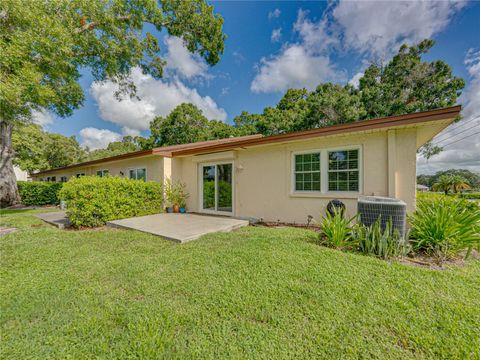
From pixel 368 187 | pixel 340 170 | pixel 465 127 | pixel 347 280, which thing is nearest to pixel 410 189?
pixel 368 187

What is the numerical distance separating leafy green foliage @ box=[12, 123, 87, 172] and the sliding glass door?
53.4 feet

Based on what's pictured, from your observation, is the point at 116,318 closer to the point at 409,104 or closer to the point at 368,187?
the point at 368,187

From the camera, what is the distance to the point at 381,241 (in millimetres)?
3682

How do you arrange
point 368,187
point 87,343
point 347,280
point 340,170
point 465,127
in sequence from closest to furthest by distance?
1. point 87,343
2. point 347,280
3. point 368,187
4. point 340,170
5. point 465,127

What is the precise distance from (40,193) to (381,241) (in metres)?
20.1

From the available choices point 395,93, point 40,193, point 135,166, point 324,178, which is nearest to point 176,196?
point 135,166

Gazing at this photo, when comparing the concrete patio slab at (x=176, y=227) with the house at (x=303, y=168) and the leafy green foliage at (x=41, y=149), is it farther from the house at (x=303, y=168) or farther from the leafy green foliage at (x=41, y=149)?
the leafy green foliage at (x=41, y=149)

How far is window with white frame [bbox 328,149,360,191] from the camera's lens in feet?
19.4

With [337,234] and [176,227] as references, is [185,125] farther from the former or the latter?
[337,234]

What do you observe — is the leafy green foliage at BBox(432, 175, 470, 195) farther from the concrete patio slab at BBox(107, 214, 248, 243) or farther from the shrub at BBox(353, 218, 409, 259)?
the concrete patio slab at BBox(107, 214, 248, 243)

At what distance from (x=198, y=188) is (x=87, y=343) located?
25.1ft

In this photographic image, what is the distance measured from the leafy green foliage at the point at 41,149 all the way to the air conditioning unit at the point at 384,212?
22.3 meters

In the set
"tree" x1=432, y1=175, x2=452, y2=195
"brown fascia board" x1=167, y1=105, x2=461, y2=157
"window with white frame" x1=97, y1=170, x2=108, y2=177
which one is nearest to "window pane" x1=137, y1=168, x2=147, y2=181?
"window with white frame" x1=97, y1=170, x2=108, y2=177

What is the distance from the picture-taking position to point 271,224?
702 cm
